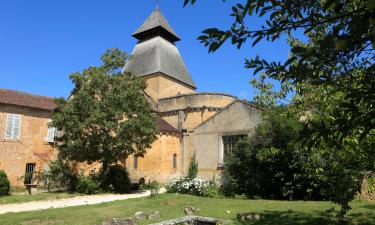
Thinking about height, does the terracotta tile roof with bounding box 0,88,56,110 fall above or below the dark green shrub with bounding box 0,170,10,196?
above

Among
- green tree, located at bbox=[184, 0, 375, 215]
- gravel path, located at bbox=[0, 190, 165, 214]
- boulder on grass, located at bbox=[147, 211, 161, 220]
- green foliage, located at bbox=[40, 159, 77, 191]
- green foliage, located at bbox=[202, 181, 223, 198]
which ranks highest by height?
green tree, located at bbox=[184, 0, 375, 215]

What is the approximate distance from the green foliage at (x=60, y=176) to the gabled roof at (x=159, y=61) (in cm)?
1527

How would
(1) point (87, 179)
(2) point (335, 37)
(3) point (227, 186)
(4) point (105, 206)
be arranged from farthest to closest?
(1) point (87, 179) < (3) point (227, 186) < (4) point (105, 206) < (2) point (335, 37)

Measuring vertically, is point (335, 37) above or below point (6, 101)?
below

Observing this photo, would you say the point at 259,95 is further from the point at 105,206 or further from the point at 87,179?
the point at 87,179

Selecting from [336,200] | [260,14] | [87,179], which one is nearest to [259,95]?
[336,200]

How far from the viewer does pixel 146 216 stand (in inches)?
434

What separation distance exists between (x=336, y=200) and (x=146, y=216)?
6495 mm

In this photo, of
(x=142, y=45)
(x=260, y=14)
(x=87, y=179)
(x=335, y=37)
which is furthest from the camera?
(x=142, y=45)

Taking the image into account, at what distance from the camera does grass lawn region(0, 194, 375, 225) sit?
33.7 ft

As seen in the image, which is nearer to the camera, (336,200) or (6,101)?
(336,200)

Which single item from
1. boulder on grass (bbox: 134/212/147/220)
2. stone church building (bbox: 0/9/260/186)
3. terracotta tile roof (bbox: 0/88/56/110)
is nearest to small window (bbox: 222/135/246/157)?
stone church building (bbox: 0/9/260/186)

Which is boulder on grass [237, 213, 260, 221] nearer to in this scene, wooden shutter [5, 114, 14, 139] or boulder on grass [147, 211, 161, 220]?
boulder on grass [147, 211, 161, 220]

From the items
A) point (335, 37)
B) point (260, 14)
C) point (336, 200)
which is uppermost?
point (260, 14)
